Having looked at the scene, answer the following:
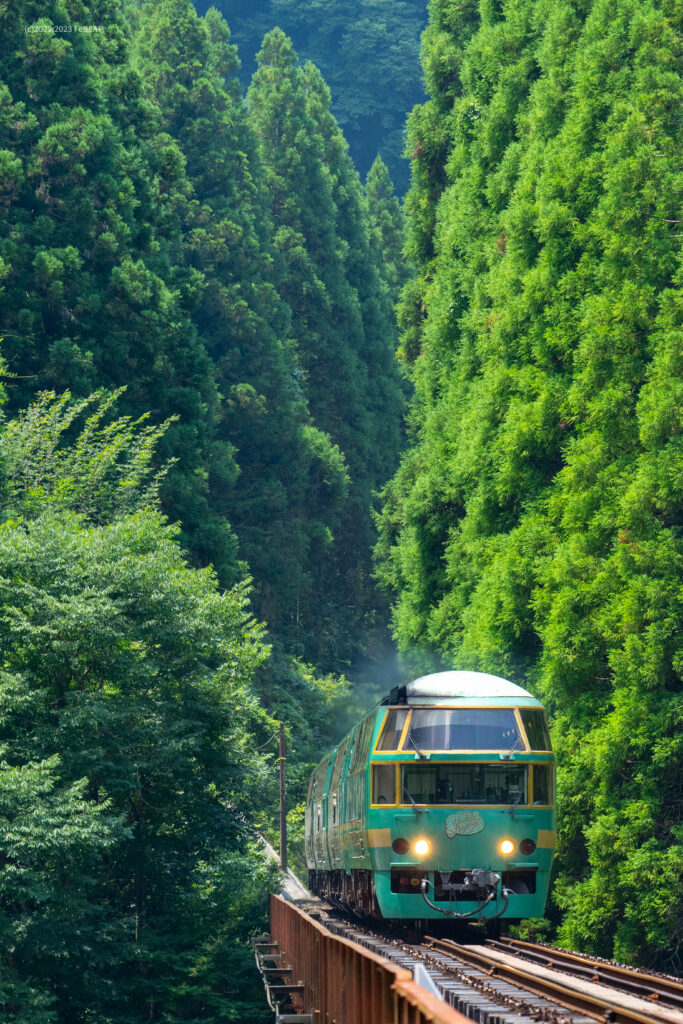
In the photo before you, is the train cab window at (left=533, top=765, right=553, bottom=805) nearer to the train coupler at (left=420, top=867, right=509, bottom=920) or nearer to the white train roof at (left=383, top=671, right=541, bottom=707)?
the white train roof at (left=383, top=671, right=541, bottom=707)

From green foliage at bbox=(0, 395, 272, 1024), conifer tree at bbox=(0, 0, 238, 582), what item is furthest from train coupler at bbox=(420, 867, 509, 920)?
conifer tree at bbox=(0, 0, 238, 582)

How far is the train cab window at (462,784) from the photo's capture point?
1596 cm

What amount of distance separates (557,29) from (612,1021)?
76.4 ft

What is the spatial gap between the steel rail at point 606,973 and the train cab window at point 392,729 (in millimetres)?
2443

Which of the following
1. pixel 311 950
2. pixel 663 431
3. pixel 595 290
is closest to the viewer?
pixel 311 950

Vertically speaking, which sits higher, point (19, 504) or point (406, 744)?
point (19, 504)

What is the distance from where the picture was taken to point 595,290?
84.8 feet

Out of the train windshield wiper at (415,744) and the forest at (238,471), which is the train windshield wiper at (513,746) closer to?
the train windshield wiper at (415,744)

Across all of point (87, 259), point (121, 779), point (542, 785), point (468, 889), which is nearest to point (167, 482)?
point (87, 259)

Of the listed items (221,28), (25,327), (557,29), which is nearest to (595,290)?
(557,29)

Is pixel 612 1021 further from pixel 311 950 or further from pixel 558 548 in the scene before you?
pixel 558 548

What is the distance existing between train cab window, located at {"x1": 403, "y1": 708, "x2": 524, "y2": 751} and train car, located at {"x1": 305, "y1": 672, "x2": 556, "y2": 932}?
0.04ft

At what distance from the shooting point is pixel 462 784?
16.0 m

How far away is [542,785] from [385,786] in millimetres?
1771
